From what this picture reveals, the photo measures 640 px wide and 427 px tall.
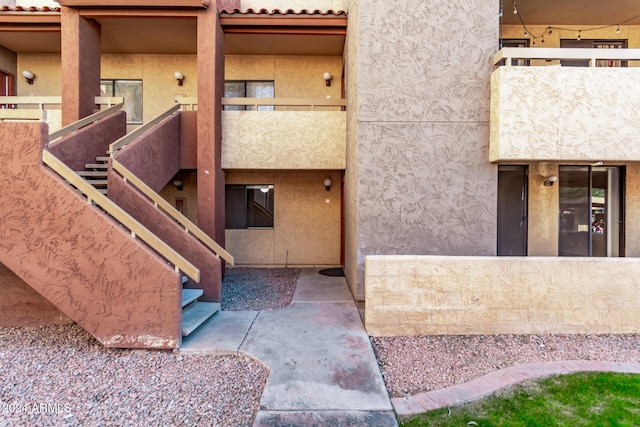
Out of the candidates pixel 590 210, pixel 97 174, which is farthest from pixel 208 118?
pixel 590 210

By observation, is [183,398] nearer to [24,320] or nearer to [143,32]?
[24,320]

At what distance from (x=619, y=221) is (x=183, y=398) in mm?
10403

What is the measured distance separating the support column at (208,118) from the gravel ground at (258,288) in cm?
148

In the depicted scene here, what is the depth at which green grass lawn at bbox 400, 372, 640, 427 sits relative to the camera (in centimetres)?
327

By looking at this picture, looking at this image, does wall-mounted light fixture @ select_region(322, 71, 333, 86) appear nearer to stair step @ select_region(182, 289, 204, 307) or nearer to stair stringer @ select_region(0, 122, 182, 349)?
stair step @ select_region(182, 289, 204, 307)

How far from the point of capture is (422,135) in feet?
20.9

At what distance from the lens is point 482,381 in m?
3.99

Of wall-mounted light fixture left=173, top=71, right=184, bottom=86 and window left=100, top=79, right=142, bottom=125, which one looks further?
window left=100, top=79, right=142, bottom=125

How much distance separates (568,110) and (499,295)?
12.5 ft

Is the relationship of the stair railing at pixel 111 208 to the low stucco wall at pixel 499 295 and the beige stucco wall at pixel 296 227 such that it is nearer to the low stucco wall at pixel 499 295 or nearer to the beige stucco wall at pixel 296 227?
the low stucco wall at pixel 499 295

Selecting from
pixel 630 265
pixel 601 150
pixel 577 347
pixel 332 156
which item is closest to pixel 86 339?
pixel 332 156

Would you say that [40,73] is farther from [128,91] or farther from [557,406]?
[557,406]

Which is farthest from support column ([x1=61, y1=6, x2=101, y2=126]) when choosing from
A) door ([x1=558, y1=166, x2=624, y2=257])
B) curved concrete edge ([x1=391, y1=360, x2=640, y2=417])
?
door ([x1=558, y1=166, x2=624, y2=257])

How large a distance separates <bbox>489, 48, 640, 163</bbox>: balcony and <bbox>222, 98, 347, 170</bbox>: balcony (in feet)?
12.7
